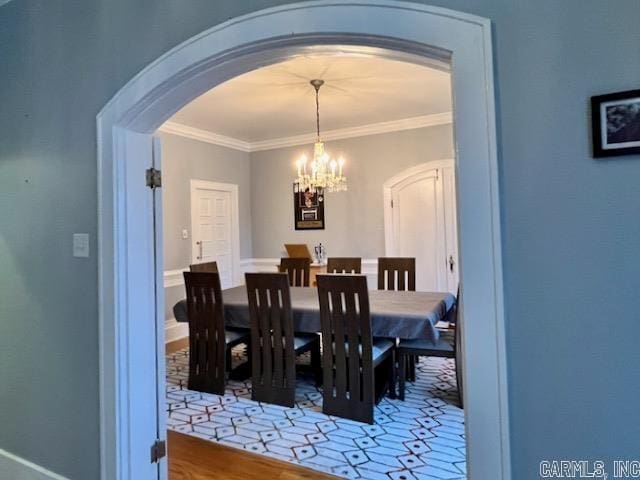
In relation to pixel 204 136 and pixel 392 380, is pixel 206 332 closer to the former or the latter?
pixel 392 380

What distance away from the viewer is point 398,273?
4125 mm

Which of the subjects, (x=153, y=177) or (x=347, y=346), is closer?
(x=153, y=177)

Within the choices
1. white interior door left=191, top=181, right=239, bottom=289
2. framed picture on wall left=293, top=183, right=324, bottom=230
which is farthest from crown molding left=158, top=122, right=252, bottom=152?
framed picture on wall left=293, top=183, right=324, bottom=230

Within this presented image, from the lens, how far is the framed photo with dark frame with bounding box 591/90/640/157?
953 millimetres

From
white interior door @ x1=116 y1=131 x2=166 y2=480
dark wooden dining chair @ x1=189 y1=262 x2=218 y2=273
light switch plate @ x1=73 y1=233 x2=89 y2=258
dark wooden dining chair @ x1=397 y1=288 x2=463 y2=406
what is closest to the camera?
white interior door @ x1=116 y1=131 x2=166 y2=480

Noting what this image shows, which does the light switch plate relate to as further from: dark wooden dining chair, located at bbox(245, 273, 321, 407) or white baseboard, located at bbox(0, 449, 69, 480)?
dark wooden dining chair, located at bbox(245, 273, 321, 407)

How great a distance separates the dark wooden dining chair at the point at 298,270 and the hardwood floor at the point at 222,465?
7.52 ft

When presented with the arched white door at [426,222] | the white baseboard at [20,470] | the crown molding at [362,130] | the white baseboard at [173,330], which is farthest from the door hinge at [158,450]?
the crown molding at [362,130]

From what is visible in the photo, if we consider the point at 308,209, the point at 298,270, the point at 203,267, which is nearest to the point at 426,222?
the point at 308,209

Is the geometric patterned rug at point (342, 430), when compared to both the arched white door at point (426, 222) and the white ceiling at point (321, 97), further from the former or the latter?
the white ceiling at point (321, 97)

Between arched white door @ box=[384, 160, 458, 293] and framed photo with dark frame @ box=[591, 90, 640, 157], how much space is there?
13.4 feet

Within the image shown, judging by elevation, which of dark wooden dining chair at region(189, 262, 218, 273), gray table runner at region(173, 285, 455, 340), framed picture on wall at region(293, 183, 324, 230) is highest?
framed picture on wall at region(293, 183, 324, 230)

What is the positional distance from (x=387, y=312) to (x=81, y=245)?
193 centimetres

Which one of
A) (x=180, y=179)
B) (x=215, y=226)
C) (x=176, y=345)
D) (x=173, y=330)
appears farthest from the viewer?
(x=215, y=226)
